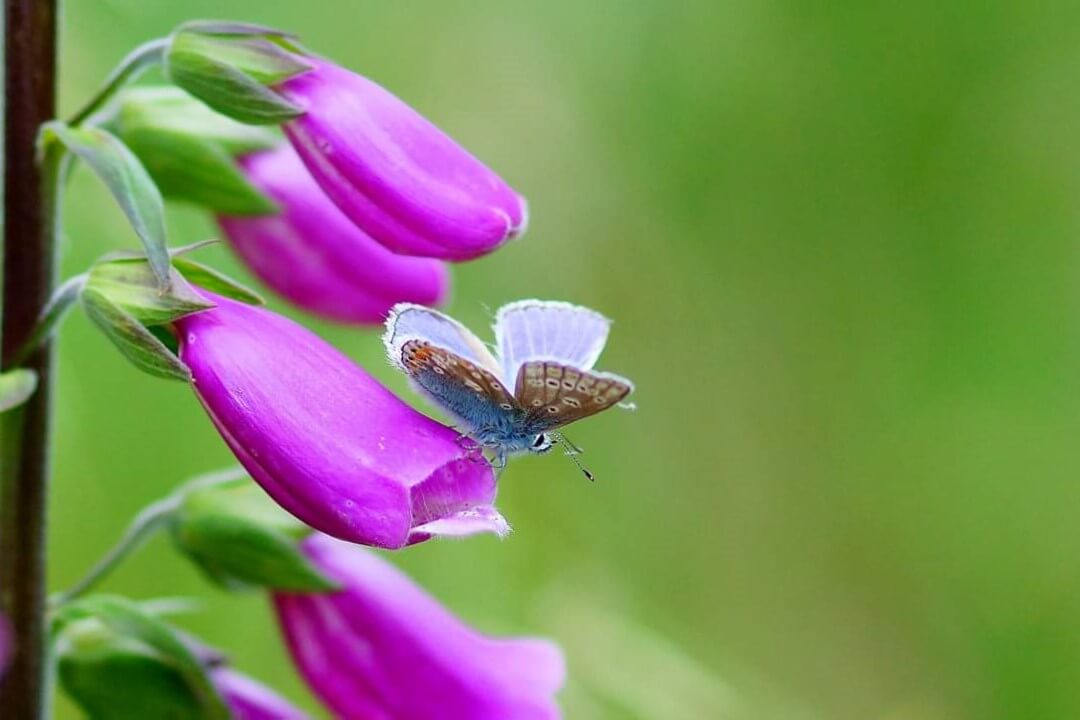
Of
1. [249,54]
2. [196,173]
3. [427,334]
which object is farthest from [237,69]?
[427,334]

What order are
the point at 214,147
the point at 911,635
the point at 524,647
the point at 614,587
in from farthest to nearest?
the point at 911,635, the point at 614,587, the point at 524,647, the point at 214,147

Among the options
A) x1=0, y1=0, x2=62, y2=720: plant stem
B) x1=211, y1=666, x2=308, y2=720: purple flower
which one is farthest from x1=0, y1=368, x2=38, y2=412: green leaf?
x1=211, y1=666, x2=308, y2=720: purple flower

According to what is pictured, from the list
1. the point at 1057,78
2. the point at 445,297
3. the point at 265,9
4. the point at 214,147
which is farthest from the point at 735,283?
the point at 214,147

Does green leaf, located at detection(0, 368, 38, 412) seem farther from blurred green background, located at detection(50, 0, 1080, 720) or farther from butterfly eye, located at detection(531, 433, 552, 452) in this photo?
blurred green background, located at detection(50, 0, 1080, 720)

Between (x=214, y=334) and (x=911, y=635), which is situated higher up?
(x=911, y=635)

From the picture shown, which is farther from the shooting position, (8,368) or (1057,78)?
(1057,78)

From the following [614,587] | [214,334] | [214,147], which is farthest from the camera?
[614,587]

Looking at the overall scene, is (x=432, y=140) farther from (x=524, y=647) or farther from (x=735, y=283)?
(x=735, y=283)
